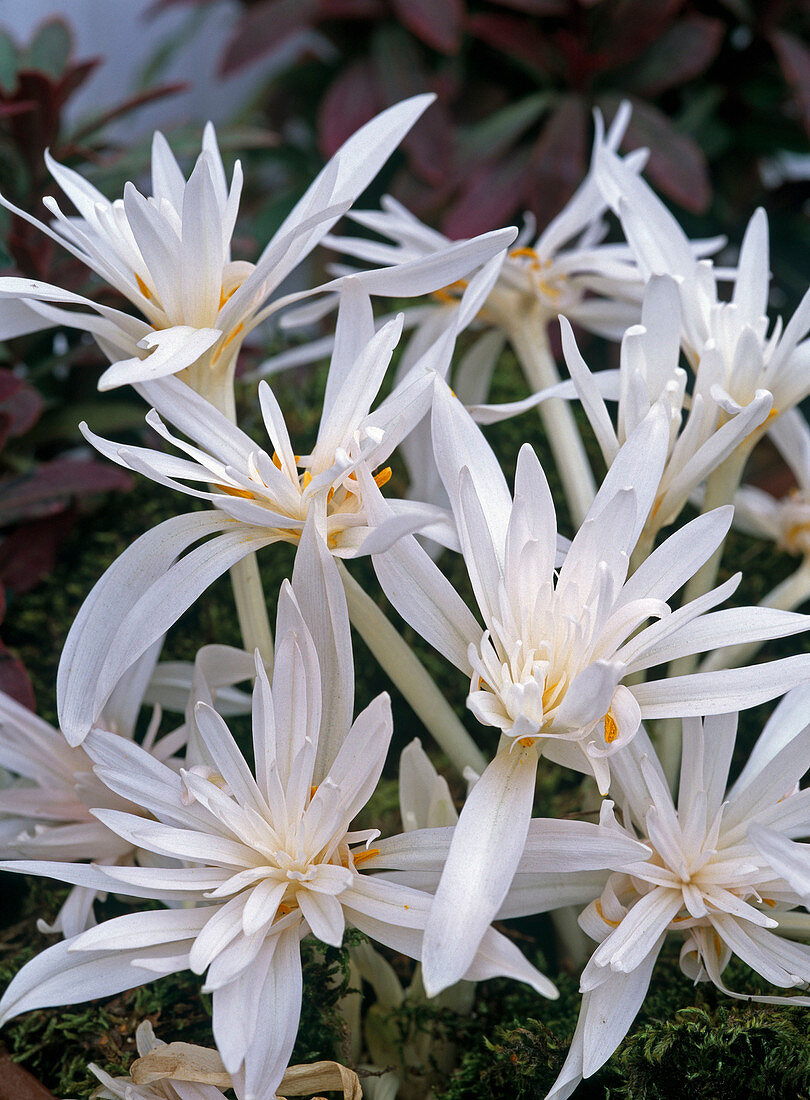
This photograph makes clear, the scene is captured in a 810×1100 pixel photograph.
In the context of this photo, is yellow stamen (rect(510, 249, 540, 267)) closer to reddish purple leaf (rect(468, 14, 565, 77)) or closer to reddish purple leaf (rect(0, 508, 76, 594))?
reddish purple leaf (rect(0, 508, 76, 594))

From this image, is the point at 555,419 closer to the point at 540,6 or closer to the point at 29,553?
the point at 29,553

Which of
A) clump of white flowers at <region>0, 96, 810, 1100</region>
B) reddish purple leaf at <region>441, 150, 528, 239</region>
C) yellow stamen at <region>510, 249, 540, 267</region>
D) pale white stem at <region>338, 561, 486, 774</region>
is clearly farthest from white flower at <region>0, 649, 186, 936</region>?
reddish purple leaf at <region>441, 150, 528, 239</region>

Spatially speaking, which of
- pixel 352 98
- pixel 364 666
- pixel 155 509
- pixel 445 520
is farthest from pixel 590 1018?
pixel 352 98

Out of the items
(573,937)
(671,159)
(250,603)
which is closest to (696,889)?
(573,937)

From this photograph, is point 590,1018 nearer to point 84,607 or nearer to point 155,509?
point 84,607

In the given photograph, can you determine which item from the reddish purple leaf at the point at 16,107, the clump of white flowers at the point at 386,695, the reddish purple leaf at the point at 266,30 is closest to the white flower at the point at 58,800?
the clump of white flowers at the point at 386,695

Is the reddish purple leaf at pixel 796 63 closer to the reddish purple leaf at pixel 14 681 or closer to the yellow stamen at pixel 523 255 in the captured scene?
the yellow stamen at pixel 523 255
